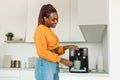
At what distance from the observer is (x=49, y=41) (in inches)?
Result: 62.5

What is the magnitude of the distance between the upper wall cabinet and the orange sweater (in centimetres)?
41

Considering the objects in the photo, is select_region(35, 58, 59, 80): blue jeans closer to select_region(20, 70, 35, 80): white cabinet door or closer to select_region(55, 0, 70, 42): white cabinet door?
select_region(20, 70, 35, 80): white cabinet door

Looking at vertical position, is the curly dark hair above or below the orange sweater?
above

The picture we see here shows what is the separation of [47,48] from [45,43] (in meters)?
0.06

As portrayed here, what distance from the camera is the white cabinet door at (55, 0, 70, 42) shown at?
3363 mm

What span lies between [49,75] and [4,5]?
259 centimetres

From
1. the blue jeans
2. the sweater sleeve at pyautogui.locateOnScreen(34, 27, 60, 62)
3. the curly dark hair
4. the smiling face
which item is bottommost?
the blue jeans

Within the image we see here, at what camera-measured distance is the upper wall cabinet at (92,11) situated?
1.90 m

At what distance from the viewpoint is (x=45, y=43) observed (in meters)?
1.55

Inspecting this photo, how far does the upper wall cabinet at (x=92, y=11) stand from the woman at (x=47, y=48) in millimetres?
360
